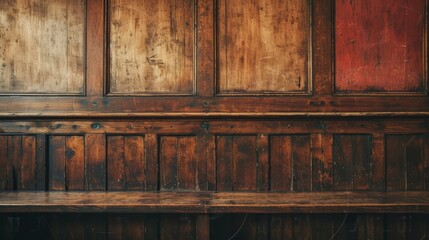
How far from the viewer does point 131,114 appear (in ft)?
11.1

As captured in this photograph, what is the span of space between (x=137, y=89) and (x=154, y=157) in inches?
22.2

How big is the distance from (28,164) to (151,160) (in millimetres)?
990

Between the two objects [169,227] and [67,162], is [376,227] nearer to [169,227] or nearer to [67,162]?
[169,227]

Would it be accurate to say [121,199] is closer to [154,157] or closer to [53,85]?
[154,157]

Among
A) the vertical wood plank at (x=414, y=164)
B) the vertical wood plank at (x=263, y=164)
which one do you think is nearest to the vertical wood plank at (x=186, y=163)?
the vertical wood plank at (x=263, y=164)

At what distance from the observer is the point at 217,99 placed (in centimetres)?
341

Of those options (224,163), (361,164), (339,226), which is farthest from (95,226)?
(361,164)

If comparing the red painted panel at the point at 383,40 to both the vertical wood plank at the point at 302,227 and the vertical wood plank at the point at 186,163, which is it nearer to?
the vertical wood plank at the point at 302,227

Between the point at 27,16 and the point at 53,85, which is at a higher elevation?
the point at 27,16

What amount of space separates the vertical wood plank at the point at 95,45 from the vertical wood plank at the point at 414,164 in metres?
2.49

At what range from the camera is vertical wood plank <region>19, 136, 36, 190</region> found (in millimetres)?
A: 3426

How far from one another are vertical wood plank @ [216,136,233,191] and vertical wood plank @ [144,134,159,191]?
1.62 feet

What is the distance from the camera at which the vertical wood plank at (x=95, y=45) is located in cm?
342

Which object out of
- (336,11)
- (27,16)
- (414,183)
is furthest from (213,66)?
(414,183)
